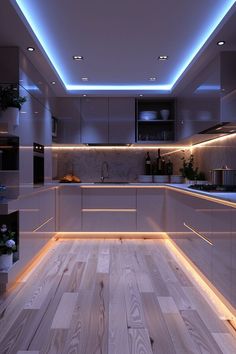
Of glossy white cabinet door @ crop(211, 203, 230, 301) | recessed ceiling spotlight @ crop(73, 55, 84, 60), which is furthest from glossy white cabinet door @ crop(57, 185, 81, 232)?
glossy white cabinet door @ crop(211, 203, 230, 301)

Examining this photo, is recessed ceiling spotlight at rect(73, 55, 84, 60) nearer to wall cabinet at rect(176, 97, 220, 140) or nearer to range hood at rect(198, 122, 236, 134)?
wall cabinet at rect(176, 97, 220, 140)

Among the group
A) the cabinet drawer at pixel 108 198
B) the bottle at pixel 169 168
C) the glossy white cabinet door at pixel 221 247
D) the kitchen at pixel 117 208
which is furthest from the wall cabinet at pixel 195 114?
the cabinet drawer at pixel 108 198

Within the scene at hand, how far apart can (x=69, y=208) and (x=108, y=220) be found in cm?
60

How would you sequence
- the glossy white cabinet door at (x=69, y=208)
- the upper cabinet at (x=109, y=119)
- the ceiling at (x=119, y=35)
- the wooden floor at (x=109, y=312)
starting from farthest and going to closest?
1. the upper cabinet at (x=109, y=119)
2. the glossy white cabinet door at (x=69, y=208)
3. the ceiling at (x=119, y=35)
4. the wooden floor at (x=109, y=312)

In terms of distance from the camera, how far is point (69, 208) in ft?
15.5

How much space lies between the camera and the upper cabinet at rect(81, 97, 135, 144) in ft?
16.2

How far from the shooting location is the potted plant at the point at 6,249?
2614mm

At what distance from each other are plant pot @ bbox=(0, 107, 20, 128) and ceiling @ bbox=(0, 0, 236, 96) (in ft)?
2.13

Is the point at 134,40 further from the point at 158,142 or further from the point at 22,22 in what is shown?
the point at 158,142

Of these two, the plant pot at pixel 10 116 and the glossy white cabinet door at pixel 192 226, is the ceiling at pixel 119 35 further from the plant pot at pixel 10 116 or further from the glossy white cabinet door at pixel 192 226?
the glossy white cabinet door at pixel 192 226

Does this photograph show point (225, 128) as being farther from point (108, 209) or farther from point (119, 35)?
point (108, 209)

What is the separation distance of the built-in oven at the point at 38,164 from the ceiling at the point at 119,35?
90cm

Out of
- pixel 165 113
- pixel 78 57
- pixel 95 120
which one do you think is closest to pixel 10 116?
pixel 78 57

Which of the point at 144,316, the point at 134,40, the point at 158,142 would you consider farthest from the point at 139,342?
the point at 158,142
